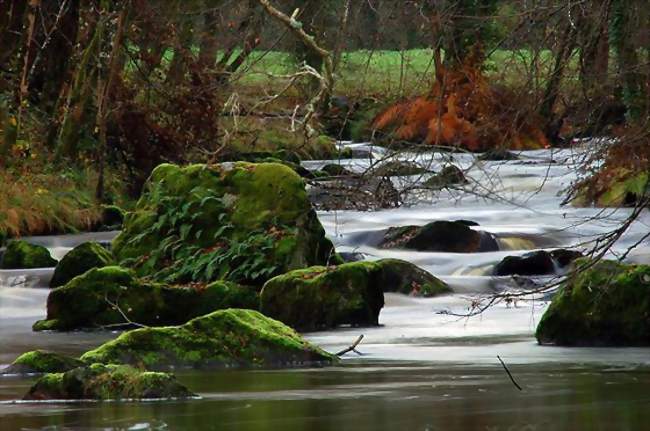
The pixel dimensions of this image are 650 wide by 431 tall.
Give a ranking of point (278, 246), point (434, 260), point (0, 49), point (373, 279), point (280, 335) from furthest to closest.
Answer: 1. point (0, 49)
2. point (434, 260)
3. point (278, 246)
4. point (373, 279)
5. point (280, 335)

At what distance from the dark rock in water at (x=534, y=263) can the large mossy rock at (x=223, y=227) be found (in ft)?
10.7

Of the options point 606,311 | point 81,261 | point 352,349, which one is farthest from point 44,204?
point 606,311

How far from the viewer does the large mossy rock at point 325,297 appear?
15000 mm

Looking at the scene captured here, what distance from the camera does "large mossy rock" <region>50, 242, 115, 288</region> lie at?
18.0m

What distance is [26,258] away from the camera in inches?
813

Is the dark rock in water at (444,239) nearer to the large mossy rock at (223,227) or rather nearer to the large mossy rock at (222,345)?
the large mossy rock at (223,227)

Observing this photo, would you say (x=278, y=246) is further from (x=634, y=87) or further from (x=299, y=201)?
(x=634, y=87)

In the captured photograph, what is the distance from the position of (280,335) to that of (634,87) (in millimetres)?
8179

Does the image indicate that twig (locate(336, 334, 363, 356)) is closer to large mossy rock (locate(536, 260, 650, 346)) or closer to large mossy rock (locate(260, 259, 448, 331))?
large mossy rock (locate(536, 260, 650, 346))

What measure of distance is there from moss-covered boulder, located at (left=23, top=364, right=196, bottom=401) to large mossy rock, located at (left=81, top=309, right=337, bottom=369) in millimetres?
1696

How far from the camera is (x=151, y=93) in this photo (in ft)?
93.9

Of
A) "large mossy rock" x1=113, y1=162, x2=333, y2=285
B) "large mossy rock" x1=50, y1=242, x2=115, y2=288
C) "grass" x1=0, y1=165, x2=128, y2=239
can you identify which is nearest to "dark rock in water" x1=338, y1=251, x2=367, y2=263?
"large mossy rock" x1=113, y1=162, x2=333, y2=285

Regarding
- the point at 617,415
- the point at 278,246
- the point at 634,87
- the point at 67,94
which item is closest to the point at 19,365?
the point at 617,415

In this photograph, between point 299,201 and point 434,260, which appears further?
point 434,260
